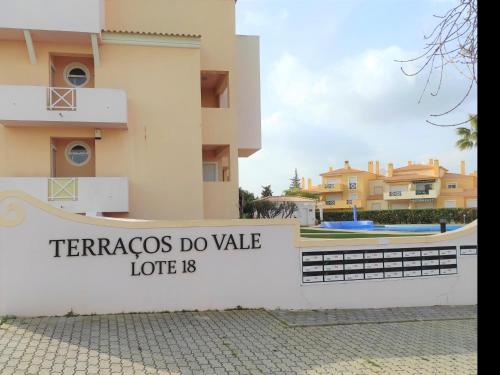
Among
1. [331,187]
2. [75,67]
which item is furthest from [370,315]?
[331,187]

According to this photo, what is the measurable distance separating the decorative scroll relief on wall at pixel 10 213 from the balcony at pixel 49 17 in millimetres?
9906

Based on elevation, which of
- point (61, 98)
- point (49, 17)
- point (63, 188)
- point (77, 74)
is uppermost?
point (49, 17)

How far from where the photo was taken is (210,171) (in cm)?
2092

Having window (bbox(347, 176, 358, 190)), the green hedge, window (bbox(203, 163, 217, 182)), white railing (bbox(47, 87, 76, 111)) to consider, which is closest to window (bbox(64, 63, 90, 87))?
white railing (bbox(47, 87, 76, 111))

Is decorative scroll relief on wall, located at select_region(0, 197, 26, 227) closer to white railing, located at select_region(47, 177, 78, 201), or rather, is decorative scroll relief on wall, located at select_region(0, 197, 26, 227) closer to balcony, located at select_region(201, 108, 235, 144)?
white railing, located at select_region(47, 177, 78, 201)

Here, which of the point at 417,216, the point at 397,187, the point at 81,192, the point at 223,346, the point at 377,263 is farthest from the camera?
the point at 397,187

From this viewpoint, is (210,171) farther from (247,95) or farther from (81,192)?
(81,192)

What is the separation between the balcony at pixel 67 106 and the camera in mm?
15508

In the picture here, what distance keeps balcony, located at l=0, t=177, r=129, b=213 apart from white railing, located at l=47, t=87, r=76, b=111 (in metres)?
2.41

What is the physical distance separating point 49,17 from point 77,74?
8.20ft

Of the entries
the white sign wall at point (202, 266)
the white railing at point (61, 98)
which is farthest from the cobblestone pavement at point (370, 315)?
the white railing at point (61, 98)

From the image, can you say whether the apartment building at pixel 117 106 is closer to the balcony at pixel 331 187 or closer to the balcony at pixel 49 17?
the balcony at pixel 49 17

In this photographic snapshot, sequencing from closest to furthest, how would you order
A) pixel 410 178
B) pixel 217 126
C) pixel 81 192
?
pixel 81 192 < pixel 217 126 < pixel 410 178

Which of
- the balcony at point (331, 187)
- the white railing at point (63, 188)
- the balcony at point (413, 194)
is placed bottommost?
the balcony at point (413, 194)
